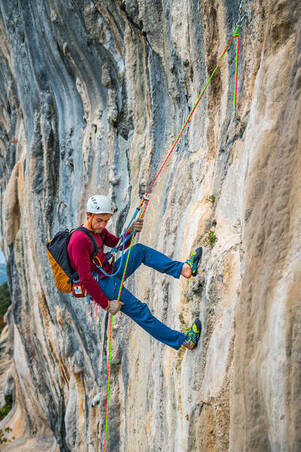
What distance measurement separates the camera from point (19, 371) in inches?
711

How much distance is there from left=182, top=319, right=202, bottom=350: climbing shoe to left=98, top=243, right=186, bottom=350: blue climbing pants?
0.08 m

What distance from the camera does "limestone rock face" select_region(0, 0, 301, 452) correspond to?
8.60 feet

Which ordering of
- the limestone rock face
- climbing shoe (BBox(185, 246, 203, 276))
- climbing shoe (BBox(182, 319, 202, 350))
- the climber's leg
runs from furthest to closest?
the climber's leg
climbing shoe (BBox(185, 246, 203, 276))
climbing shoe (BBox(182, 319, 202, 350))
the limestone rock face

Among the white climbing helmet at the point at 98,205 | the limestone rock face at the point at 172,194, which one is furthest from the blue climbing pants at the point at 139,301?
the white climbing helmet at the point at 98,205

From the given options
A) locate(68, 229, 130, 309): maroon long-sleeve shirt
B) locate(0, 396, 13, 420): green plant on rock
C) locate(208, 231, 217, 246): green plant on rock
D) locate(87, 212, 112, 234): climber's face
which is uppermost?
locate(87, 212, 112, 234): climber's face

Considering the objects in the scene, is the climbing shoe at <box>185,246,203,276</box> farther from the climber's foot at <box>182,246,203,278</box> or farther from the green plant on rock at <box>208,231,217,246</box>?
the green plant on rock at <box>208,231,217,246</box>

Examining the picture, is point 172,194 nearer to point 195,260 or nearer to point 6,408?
point 195,260

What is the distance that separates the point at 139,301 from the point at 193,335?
3.59 ft

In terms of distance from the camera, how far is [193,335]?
155 inches

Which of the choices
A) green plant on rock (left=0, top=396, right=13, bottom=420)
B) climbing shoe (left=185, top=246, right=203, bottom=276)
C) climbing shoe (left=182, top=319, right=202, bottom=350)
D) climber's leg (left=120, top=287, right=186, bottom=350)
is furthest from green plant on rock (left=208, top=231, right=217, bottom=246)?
green plant on rock (left=0, top=396, right=13, bottom=420)

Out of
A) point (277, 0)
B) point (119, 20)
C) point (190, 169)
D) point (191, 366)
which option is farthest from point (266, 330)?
point (119, 20)

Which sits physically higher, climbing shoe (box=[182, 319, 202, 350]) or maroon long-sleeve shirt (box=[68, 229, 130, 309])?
maroon long-sleeve shirt (box=[68, 229, 130, 309])

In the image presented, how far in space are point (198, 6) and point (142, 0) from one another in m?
1.98

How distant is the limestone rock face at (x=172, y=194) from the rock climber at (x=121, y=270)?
0.66 ft
